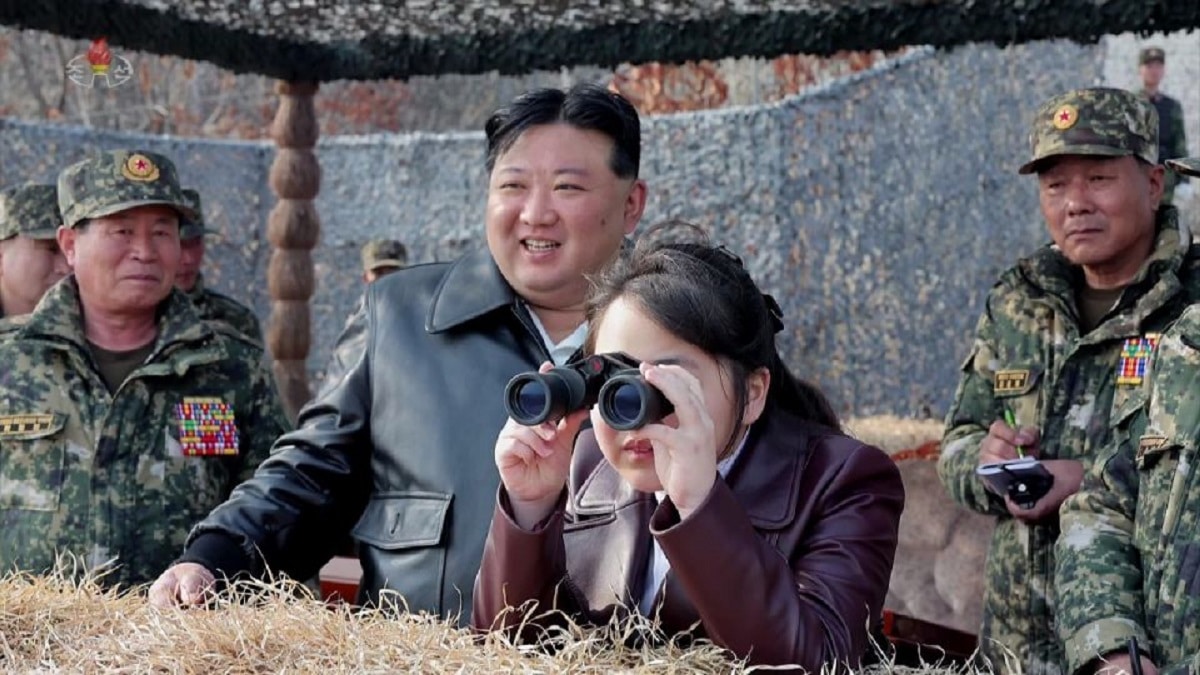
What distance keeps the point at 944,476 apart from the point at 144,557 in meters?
1.80

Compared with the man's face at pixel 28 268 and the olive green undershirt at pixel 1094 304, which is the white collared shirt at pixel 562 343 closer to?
the olive green undershirt at pixel 1094 304

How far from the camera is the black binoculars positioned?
67.7 inches

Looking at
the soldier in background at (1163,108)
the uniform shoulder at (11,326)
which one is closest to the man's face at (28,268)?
the uniform shoulder at (11,326)

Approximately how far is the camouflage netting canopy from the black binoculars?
2.85m

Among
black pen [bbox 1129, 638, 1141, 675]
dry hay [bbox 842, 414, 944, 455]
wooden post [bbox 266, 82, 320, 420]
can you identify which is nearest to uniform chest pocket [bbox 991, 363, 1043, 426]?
black pen [bbox 1129, 638, 1141, 675]

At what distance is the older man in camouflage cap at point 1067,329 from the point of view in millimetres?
3361

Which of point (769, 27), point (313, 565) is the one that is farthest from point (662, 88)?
point (313, 565)

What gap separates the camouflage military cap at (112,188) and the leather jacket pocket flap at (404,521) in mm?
1227

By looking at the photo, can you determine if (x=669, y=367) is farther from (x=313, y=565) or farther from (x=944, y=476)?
(x=944, y=476)

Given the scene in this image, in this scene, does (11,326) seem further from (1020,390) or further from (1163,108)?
(1163,108)

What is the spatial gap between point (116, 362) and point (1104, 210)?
222cm

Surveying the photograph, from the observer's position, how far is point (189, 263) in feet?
17.7

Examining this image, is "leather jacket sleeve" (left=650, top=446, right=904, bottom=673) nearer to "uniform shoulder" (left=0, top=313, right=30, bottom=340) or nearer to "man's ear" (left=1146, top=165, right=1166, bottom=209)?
"man's ear" (left=1146, top=165, right=1166, bottom=209)

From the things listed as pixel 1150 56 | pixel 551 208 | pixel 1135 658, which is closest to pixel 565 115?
pixel 551 208
